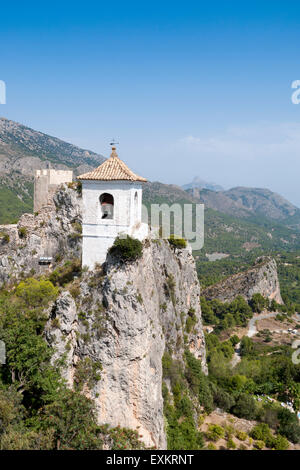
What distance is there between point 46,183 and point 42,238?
21.1ft

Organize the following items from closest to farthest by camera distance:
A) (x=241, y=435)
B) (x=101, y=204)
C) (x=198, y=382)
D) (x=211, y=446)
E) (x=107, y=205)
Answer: (x=101, y=204), (x=107, y=205), (x=211, y=446), (x=241, y=435), (x=198, y=382)

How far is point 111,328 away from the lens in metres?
22.7

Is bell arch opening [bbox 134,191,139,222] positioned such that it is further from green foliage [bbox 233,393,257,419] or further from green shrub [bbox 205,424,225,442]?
green foliage [bbox 233,393,257,419]

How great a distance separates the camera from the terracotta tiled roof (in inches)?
926

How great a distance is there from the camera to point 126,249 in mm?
22797

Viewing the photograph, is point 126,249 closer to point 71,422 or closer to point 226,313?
point 71,422

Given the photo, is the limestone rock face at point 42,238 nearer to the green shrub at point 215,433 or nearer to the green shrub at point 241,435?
the green shrub at point 215,433

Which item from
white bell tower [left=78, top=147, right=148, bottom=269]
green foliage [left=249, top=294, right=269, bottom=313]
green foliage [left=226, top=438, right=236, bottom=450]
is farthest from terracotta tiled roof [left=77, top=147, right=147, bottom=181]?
green foliage [left=249, top=294, right=269, bottom=313]

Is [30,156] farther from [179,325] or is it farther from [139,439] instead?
[139,439]

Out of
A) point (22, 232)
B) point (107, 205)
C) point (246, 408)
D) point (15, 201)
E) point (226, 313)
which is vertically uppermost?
point (15, 201)

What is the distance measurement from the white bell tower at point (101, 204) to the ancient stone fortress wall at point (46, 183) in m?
15.8

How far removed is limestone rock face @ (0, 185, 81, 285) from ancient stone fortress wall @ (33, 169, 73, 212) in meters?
1.35

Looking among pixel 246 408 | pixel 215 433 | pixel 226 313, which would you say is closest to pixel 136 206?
pixel 215 433

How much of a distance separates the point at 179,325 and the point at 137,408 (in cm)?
1547
